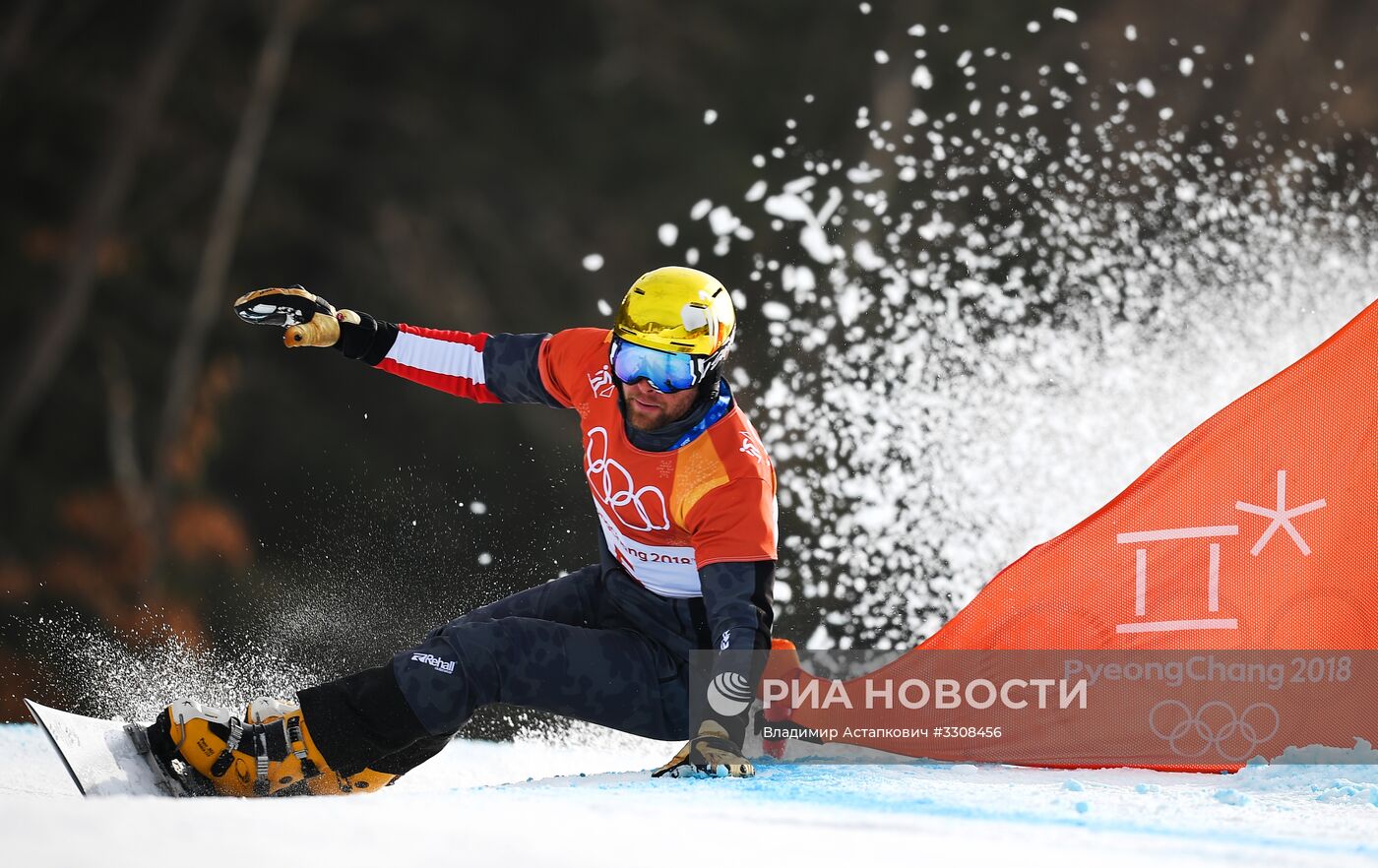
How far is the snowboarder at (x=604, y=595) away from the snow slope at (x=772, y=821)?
169mm

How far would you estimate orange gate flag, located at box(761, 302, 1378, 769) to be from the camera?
8.71 ft

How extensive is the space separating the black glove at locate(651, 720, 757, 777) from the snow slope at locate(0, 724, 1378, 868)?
1.7 inches

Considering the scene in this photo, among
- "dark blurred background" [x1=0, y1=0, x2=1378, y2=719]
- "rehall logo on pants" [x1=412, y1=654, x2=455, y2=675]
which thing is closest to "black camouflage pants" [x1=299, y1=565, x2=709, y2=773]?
"rehall logo on pants" [x1=412, y1=654, x2=455, y2=675]

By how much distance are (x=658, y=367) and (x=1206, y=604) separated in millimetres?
1114

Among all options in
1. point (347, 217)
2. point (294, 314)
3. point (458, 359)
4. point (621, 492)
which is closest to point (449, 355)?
point (458, 359)

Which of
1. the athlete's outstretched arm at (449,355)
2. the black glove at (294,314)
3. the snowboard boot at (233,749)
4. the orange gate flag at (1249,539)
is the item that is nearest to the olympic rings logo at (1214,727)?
A: the orange gate flag at (1249,539)

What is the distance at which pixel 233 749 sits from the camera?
239 cm

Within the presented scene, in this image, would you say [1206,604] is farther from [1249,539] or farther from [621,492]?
[621,492]

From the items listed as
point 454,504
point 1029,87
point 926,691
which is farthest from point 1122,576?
point 1029,87

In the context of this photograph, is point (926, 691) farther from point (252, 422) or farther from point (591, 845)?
point (252, 422)

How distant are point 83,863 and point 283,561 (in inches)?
330

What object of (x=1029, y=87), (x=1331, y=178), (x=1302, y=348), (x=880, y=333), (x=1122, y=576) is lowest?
(x=1122, y=576)

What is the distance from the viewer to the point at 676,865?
1.66m

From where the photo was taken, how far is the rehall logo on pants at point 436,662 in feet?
8.13
